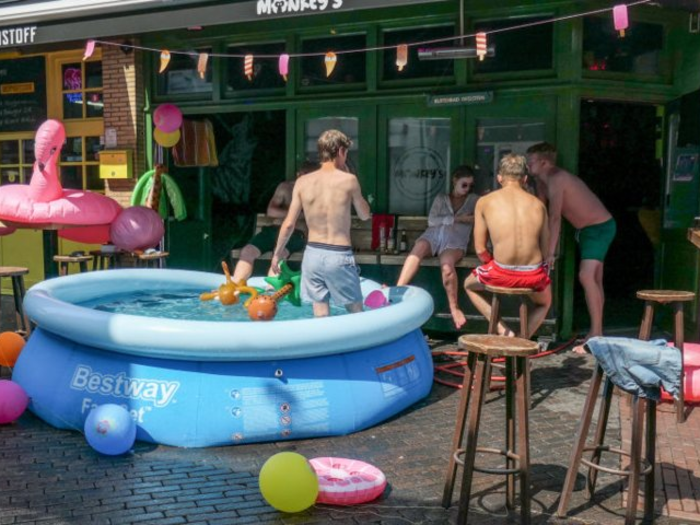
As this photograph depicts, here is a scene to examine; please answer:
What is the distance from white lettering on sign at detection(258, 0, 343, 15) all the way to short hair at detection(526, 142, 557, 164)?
229 cm

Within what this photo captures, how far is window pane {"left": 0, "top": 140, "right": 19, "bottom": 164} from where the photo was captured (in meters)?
11.2

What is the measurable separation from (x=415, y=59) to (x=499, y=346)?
558 cm

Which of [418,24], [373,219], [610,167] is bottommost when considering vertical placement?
[373,219]

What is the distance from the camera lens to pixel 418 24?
843cm

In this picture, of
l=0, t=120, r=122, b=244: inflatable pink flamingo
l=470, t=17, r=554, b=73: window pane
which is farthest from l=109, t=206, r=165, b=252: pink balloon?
l=470, t=17, r=554, b=73: window pane

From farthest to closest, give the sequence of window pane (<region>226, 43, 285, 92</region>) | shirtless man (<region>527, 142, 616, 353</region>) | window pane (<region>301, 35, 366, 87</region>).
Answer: window pane (<region>226, 43, 285, 92</region>) → window pane (<region>301, 35, 366, 87</region>) → shirtless man (<region>527, 142, 616, 353</region>)

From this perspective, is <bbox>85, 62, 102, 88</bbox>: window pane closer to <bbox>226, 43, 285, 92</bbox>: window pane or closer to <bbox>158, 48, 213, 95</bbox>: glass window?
<bbox>158, 48, 213, 95</bbox>: glass window

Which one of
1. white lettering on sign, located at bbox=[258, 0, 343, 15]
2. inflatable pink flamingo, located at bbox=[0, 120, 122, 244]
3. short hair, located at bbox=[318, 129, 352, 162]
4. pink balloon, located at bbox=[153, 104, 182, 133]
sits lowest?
inflatable pink flamingo, located at bbox=[0, 120, 122, 244]

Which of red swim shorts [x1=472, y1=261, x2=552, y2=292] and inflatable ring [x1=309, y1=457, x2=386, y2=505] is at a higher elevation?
red swim shorts [x1=472, y1=261, x2=552, y2=292]

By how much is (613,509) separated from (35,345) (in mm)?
3933

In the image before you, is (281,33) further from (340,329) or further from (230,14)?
(340,329)

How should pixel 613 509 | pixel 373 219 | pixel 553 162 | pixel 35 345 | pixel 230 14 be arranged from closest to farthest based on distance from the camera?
pixel 613 509 → pixel 35 345 → pixel 553 162 → pixel 230 14 → pixel 373 219

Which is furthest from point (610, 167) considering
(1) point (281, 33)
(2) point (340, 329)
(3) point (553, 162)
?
(2) point (340, 329)

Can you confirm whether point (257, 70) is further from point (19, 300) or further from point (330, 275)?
point (330, 275)
